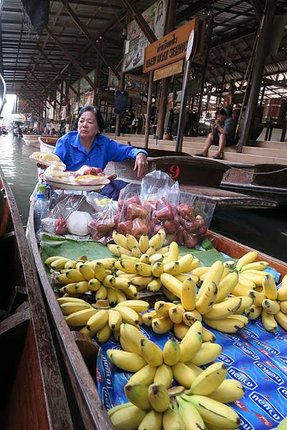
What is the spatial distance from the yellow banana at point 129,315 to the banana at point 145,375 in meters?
0.32

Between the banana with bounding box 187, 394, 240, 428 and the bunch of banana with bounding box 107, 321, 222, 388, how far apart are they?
0.12 meters

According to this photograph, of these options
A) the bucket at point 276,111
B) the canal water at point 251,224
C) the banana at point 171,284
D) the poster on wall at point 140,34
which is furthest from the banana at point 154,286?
the bucket at point 276,111

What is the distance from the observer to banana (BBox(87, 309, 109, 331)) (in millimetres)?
1391

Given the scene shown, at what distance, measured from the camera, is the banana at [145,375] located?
103 centimetres

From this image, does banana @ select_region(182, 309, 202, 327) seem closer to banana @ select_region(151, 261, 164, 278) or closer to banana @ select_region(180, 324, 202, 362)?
banana @ select_region(180, 324, 202, 362)

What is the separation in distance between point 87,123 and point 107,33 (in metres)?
10.7

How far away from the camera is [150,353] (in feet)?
3.44

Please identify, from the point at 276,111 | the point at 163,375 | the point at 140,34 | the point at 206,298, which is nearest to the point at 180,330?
the point at 206,298

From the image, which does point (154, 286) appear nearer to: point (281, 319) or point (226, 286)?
point (226, 286)

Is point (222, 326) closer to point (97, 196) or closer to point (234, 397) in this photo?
point (234, 397)

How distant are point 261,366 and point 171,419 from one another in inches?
26.1

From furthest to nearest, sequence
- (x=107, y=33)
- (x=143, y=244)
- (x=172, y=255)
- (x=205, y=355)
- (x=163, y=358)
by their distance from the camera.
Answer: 1. (x=107, y=33)
2. (x=143, y=244)
3. (x=172, y=255)
4. (x=205, y=355)
5. (x=163, y=358)

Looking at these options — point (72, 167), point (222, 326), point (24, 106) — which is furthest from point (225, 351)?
point (24, 106)

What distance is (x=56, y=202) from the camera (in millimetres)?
2982
